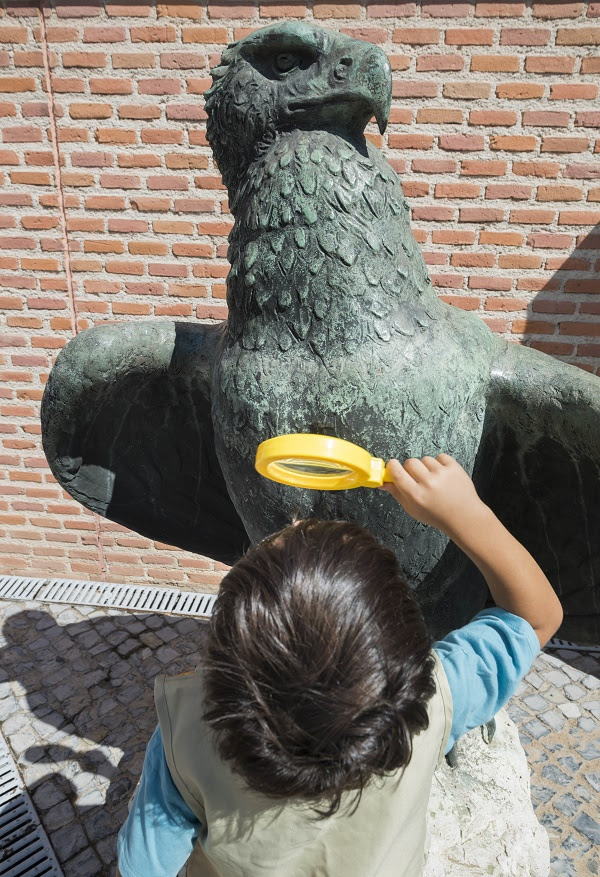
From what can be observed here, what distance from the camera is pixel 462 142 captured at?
2.48 m

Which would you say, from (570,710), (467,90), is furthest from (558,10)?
(570,710)

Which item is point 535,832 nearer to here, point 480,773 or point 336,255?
point 480,773

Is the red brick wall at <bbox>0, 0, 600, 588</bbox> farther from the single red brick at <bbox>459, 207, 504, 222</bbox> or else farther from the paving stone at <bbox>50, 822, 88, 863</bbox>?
the paving stone at <bbox>50, 822, 88, 863</bbox>

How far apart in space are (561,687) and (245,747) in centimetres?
255

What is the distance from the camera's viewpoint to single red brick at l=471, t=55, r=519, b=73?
235cm

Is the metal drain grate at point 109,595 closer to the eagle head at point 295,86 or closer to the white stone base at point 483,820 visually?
the white stone base at point 483,820

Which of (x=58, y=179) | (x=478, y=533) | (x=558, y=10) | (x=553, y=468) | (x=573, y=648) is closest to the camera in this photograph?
(x=478, y=533)

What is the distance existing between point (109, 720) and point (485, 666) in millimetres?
2064

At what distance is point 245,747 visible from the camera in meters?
0.63

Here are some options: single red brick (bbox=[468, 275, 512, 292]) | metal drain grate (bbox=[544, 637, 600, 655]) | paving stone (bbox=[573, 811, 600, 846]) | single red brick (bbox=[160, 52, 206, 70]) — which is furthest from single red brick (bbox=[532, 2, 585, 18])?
paving stone (bbox=[573, 811, 600, 846])

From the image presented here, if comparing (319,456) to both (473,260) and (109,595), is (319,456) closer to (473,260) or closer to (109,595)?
(473,260)

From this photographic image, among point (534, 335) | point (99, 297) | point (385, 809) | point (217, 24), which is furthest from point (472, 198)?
point (385, 809)

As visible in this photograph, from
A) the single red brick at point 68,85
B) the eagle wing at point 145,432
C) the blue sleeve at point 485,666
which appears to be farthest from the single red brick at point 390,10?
the blue sleeve at point 485,666

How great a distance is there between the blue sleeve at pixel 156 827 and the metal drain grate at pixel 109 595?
2348 mm
